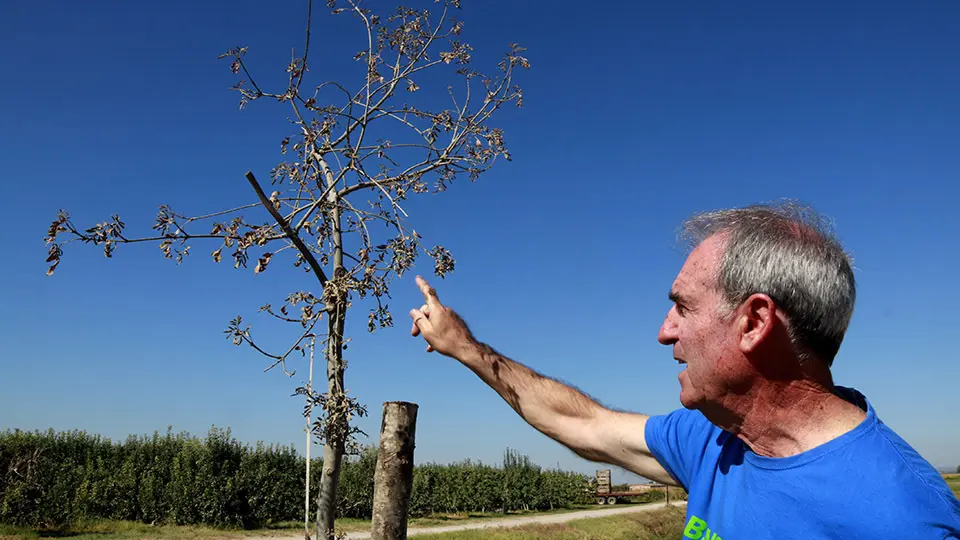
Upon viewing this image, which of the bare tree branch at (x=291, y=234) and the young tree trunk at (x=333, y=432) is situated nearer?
the bare tree branch at (x=291, y=234)

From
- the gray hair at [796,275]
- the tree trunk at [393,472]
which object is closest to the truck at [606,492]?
the tree trunk at [393,472]

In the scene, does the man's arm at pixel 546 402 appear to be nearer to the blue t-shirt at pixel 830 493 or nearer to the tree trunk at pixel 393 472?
the blue t-shirt at pixel 830 493

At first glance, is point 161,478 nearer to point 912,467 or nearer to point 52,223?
point 52,223

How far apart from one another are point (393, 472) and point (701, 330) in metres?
2.07

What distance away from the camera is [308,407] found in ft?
11.2

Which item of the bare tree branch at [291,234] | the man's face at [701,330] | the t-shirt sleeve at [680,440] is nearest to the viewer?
the man's face at [701,330]

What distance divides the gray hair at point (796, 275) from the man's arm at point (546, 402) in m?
0.92

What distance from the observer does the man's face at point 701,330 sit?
1812 millimetres

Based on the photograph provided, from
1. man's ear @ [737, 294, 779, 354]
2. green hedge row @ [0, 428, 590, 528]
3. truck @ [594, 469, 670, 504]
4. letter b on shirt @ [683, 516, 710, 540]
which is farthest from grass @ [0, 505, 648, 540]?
truck @ [594, 469, 670, 504]

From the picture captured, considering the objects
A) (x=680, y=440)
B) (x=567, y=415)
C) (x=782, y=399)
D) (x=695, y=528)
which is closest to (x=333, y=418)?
(x=567, y=415)

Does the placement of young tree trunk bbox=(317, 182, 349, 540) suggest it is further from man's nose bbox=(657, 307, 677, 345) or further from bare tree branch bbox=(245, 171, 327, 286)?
man's nose bbox=(657, 307, 677, 345)

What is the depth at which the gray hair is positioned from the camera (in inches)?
66.6

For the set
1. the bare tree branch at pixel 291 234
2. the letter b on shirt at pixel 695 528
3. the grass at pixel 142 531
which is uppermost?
the bare tree branch at pixel 291 234

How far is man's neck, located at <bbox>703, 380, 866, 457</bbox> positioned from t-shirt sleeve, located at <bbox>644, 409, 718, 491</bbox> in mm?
386
